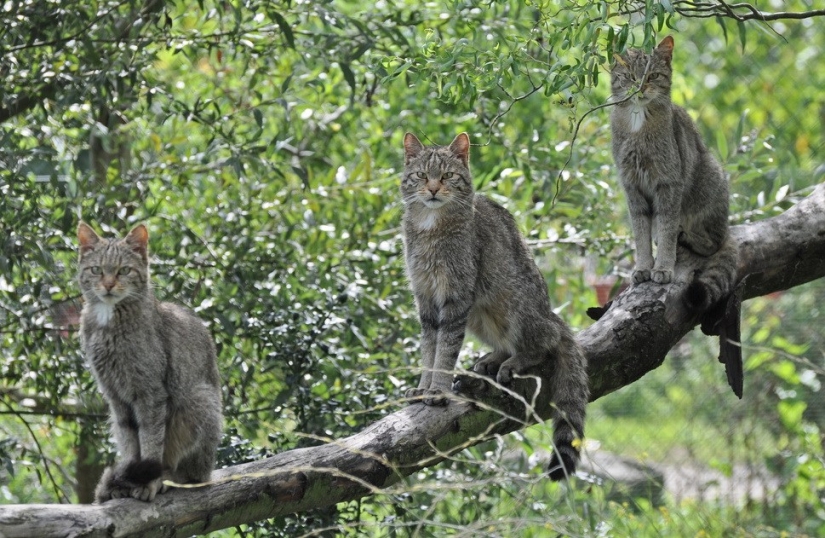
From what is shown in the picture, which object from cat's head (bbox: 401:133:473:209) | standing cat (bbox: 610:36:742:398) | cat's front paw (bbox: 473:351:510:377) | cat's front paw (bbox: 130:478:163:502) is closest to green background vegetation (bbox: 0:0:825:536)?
cat's head (bbox: 401:133:473:209)

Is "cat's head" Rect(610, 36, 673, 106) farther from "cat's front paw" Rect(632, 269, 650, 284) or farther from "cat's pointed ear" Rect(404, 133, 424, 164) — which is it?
"cat's pointed ear" Rect(404, 133, 424, 164)

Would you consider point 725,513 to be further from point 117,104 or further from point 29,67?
point 29,67

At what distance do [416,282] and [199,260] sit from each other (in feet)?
5.08

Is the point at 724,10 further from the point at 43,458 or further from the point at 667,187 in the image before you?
the point at 43,458

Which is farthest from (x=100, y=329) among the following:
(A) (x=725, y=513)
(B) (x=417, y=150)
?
(A) (x=725, y=513)

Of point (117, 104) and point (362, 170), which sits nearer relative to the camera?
point (117, 104)

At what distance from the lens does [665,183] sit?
4.76 metres

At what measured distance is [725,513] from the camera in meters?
6.64

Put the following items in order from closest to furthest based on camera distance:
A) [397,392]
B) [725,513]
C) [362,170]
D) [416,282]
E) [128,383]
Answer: [128,383]
[416,282]
[397,392]
[362,170]
[725,513]

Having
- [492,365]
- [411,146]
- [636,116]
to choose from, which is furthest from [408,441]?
[636,116]

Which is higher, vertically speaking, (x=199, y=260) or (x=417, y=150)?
(x=417, y=150)

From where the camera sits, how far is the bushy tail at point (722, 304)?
4648 mm

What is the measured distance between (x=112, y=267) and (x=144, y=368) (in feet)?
1.42

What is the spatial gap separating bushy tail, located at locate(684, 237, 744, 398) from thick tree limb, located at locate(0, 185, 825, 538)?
0.28ft
